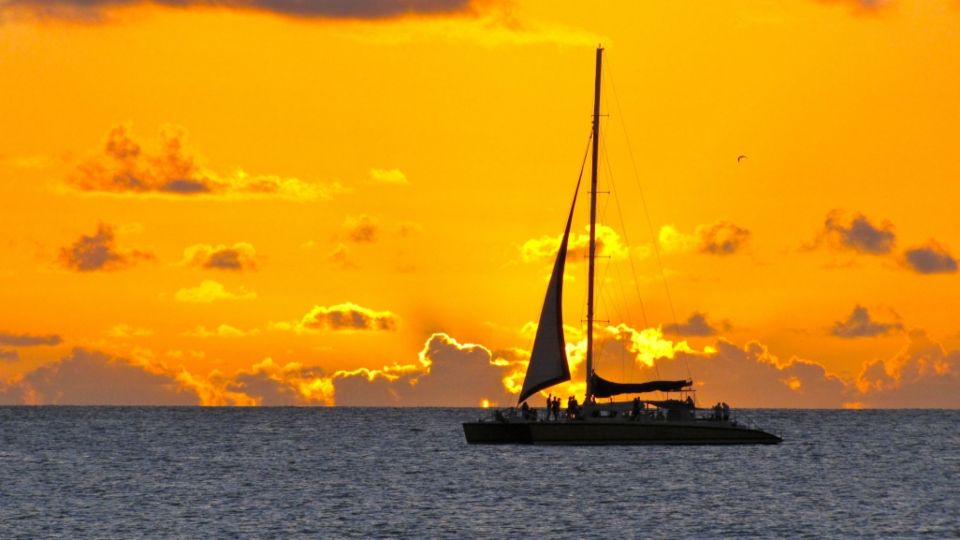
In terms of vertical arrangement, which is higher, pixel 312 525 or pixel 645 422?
pixel 645 422

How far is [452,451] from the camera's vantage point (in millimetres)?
125750

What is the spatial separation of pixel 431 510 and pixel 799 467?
3696cm

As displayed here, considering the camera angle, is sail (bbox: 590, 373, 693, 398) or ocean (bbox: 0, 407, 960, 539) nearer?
ocean (bbox: 0, 407, 960, 539)

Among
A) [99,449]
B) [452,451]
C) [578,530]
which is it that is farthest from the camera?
[99,449]

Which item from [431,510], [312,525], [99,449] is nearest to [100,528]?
[312,525]

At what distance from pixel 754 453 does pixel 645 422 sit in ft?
62.0

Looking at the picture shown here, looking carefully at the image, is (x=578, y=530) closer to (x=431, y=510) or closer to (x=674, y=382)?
(x=431, y=510)

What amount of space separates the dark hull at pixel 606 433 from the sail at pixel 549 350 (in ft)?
8.91

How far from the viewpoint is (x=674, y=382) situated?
102062 millimetres

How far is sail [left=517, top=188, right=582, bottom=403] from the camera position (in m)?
102

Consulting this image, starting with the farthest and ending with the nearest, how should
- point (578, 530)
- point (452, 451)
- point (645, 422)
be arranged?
point (452, 451) → point (645, 422) → point (578, 530)

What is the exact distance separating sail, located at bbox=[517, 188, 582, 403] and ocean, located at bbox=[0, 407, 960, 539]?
479 cm

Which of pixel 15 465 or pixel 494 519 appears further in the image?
pixel 15 465

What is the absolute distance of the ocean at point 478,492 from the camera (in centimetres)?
6862
